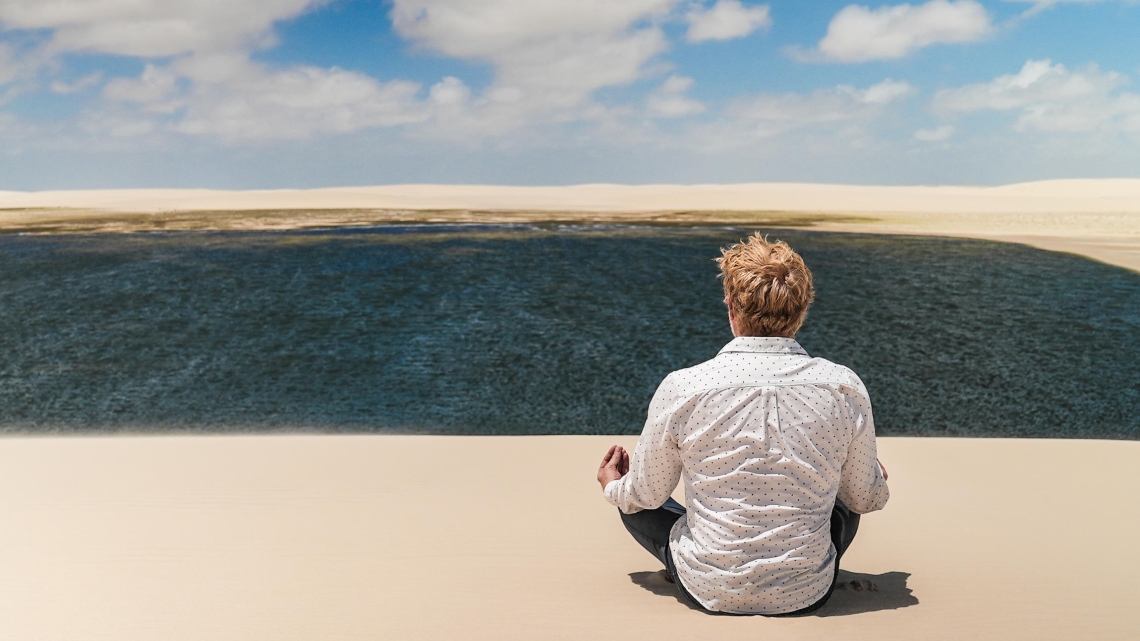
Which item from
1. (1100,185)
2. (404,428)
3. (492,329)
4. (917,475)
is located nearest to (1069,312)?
(492,329)

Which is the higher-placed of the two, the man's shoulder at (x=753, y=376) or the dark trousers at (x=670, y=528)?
the man's shoulder at (x=753, y=376)

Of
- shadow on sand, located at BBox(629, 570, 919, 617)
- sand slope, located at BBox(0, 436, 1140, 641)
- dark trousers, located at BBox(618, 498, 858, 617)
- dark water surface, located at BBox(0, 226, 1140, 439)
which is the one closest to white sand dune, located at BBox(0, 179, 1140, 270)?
dark water surface, located at BBox(0, 226, 1140, 439)

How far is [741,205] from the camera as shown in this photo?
2114 inches

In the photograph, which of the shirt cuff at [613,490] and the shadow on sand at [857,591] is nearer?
the shirt cuff at [613,490]

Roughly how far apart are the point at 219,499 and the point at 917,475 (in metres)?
3.38

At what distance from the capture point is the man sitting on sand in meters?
2.25

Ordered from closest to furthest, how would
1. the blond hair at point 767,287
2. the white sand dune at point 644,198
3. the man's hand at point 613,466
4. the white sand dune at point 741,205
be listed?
the blond hair at point 767,287 < the man's hand at point 613,466 < the white sand dune at point 741,205 < the white sand dune at point 644,198

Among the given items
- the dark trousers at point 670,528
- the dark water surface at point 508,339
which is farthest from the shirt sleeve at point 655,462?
the dark water surface at point 508,339

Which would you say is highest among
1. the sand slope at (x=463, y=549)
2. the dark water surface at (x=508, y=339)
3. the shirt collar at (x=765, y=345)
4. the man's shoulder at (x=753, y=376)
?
the shirt collar at (x=765, y=345)

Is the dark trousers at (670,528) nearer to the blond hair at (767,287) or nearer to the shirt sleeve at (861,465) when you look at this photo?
the shirt sleeve at (861,465)

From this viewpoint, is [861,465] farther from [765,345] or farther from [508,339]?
[508,339]

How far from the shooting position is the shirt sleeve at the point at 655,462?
2.29 metres

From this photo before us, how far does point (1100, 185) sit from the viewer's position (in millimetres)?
68812

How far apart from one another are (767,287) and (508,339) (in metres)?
11.6
